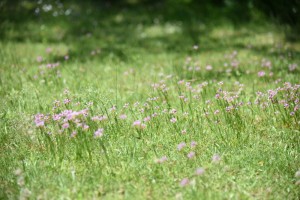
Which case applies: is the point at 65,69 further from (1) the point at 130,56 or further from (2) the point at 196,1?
(2) the point at 196,1

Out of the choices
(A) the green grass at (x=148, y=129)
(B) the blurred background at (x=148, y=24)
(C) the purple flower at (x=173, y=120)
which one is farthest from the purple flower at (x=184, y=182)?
(B) the blurred background at (x=148, y=24)

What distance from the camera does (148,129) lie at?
14.3ft

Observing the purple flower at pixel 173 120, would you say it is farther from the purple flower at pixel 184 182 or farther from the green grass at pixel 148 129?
the purple flower at pixel 184 182

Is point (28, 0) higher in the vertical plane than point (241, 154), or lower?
higher

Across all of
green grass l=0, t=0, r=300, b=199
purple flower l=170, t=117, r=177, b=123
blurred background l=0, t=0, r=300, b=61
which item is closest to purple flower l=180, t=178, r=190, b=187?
green grass l=0, t=0, r=300, b=199

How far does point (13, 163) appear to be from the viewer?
3885mm

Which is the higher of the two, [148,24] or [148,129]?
[148,24]

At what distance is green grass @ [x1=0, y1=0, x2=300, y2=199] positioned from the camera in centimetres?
351

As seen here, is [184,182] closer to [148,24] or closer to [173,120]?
[173,120]

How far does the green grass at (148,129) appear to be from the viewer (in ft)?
11.5

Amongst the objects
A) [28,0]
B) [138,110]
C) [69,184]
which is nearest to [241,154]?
[138,110]

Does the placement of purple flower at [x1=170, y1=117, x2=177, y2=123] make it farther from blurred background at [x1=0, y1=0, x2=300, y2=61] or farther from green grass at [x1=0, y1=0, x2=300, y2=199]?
blurred background at [x1=0, y1=0, x2=300, y2=61]

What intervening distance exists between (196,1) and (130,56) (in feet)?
17.0

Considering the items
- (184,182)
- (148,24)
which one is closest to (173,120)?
(184,182)
